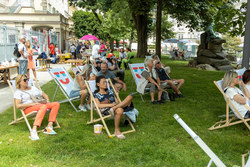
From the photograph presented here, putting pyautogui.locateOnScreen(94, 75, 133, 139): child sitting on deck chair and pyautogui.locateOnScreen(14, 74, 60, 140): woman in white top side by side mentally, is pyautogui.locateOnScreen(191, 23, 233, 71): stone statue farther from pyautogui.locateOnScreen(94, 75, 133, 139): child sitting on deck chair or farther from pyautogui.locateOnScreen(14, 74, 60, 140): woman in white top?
pyautogui.locateOnScreen(14, 74, 60, 140): woman in white top

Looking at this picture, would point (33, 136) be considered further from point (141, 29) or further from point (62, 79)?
point (141, 29)

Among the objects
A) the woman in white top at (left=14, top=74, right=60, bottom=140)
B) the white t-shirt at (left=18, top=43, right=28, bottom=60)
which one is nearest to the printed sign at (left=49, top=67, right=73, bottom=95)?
the woman in white top at (left=14, top=74, right=60, bottom=140)

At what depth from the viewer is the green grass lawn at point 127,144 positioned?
345cm

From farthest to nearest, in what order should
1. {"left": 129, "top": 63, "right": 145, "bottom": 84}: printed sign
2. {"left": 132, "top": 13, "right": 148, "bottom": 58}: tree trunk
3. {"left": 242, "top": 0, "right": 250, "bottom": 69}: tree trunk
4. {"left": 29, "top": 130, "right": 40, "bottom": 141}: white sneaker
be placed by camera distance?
{"left": 132, "top": 13, "right": 148, "bottom": 58}: tree trunk → {"left": 129, "top": 63, "right": 145, "bottom": 84}: printed sign → {"left": 242, "top": 0, "right": 250, "bottom": 69}: tree trunk → {"left": 29, "top": 130, "right": 40, "bottom": 141}: white sneaker

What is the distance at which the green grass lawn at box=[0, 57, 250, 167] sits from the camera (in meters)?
3.45

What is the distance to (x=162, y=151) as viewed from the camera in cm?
373

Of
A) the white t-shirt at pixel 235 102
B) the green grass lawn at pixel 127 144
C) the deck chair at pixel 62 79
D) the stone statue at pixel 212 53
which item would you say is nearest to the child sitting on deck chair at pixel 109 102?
the green grass lawn at pixel 127 144

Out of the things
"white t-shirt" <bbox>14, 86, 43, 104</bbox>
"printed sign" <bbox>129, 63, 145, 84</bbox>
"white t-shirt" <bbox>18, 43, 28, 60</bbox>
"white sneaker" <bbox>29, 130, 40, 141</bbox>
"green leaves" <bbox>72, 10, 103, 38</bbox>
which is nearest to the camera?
"white sneaker" <bbox>29, 130, 40, 141</bbox>

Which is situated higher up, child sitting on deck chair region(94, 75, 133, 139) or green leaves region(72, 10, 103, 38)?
green leaves region(72, 10, 103, 38)

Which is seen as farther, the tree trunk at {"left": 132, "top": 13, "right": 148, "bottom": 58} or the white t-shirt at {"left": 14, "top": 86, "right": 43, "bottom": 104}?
the tree trunk at {"left": 132, "top": 13, "right": 148, "bottom": 58}

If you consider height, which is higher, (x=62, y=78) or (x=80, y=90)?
(x=62, y=78)

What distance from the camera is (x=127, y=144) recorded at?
3984 millimetres

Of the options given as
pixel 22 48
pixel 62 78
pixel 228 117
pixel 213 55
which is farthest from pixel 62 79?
pixel 213 55

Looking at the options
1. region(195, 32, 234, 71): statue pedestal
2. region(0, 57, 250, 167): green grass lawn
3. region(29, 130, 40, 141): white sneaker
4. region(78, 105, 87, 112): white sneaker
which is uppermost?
region(195, 32, 234, 71): statue pedestal
